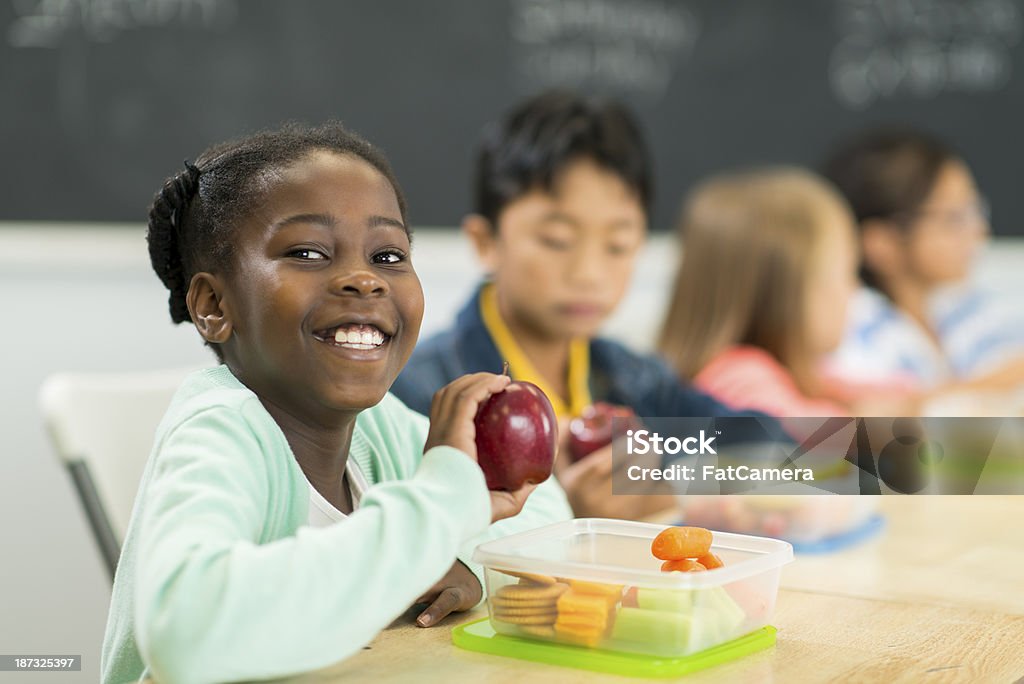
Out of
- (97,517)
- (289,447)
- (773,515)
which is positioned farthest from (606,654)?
(97,517)

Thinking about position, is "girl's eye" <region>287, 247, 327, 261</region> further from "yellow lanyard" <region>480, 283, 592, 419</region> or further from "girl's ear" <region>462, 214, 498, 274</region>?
"girl's ear" <region>462, 214, 498, 274</region>

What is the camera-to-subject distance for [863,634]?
39.3 inches

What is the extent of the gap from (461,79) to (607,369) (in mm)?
1345

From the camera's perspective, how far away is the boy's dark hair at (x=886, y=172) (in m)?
3.34

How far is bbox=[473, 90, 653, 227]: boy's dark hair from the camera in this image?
7.02 ft

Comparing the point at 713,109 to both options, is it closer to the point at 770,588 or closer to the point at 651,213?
the point at 651,213

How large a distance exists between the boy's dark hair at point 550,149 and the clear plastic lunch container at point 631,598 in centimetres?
122

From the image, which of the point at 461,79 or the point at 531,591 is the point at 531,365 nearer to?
the point at 531,591

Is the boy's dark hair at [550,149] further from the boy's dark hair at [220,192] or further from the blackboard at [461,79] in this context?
the boy's dark hair at [220,192]

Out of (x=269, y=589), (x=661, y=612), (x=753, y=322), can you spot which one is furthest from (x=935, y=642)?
(x=753, y=322)

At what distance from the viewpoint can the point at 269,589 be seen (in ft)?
2.48

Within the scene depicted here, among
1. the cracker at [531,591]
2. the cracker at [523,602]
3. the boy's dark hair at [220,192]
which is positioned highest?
the boy's dark hair at [220,192]

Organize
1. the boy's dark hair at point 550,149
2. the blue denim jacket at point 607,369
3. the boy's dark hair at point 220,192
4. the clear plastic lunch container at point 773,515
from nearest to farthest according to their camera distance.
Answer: the boy's dark hair at point 220,192 < the clear plastic lunch container at point 773,515 < the blue denim jacket at point 607,369 < the boy's dark hair at point 550,149

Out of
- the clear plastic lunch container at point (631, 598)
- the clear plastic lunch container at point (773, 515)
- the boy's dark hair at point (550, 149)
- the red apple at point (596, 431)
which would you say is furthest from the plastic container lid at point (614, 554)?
the boy's dark hair at point (550, 149)
